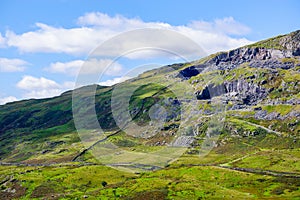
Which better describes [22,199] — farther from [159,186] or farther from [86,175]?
[159,186]

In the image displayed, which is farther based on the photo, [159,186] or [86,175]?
[86,175]

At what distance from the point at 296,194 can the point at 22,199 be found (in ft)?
389

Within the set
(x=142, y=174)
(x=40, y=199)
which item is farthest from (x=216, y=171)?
(x=40, y=199)

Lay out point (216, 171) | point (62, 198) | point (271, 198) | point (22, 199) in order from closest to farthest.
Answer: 1. point (271, 198)
2. point (62, 198)
3. point (22, 199)
4. point (216, 171)

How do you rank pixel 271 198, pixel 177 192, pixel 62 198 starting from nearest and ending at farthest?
pixel 271 198 < pixel 177 192 < pixel 62 198

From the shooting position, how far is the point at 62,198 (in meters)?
151

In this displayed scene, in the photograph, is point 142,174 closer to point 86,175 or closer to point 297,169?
point 86,175

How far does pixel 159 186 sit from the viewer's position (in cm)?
15300

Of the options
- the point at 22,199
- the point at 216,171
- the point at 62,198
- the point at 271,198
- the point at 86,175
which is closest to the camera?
the point at 271,198

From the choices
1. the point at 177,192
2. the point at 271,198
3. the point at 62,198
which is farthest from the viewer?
the point at 62,198

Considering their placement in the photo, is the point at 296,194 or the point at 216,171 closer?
the point at 296,194

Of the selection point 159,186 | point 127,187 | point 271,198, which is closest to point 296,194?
point 271,198

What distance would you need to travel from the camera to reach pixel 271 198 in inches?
4988

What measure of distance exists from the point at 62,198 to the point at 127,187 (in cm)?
2767
